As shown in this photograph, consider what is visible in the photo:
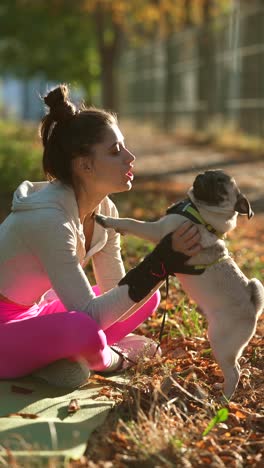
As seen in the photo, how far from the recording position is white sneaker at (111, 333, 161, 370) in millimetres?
4766

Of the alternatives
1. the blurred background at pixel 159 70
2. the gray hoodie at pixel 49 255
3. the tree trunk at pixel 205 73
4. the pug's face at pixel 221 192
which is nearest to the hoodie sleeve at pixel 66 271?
the gray hoodie at pixel 49 255

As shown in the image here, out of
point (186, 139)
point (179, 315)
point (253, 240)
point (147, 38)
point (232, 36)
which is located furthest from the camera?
point (147, 38)

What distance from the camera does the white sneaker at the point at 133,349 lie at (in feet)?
15.6

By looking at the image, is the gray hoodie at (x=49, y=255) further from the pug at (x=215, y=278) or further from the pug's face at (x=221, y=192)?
the pug's face at (x=221, y=192)

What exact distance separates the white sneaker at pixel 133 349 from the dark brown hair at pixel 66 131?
0.91m

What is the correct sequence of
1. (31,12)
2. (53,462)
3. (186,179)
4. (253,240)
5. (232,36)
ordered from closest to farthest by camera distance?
(53,462)
(253,240)
(186,179)
(232,36)
(31,12)

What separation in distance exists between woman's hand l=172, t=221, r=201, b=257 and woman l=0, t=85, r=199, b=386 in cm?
25

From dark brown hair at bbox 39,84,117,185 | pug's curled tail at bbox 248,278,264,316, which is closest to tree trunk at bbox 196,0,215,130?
dark brown hair at bbox 39,84,117,185

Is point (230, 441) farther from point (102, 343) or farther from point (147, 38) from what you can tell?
point (147, 38)

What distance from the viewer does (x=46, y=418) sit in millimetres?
3957

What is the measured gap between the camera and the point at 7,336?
445 centimetres

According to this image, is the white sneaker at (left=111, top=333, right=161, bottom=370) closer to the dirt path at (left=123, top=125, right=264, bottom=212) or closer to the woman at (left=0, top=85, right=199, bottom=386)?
the woman at (left=0, top=85, right=199, bottom=386)

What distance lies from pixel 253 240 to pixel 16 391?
16.8ft

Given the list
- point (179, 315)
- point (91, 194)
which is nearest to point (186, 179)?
point (179, 315)
